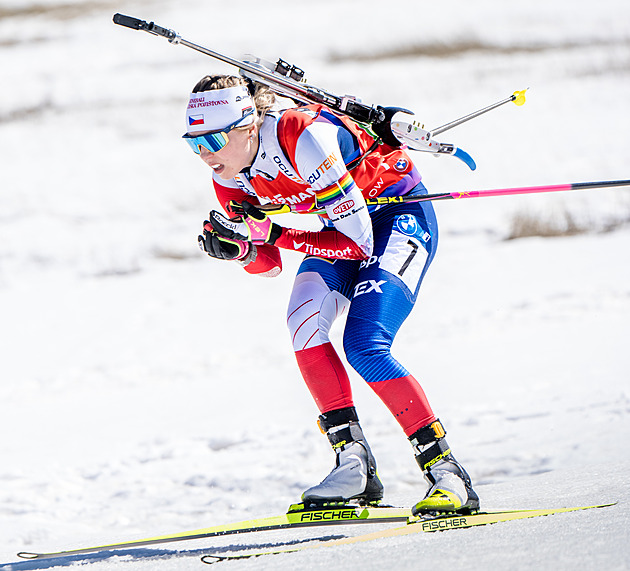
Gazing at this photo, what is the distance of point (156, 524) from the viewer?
4668 millimetres

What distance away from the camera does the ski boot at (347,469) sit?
349 cm

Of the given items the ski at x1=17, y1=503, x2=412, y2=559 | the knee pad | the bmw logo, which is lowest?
the ski at x1=17, y1=503, x2=412, y2=559

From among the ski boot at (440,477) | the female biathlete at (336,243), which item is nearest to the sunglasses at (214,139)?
the female biathlete at (336,243)

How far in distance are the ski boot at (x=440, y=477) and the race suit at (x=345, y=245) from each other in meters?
0.06

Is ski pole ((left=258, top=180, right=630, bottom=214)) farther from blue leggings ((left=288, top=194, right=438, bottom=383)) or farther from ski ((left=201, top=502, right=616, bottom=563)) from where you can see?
ski ((left=201, top=502, right=616, bottom=563))

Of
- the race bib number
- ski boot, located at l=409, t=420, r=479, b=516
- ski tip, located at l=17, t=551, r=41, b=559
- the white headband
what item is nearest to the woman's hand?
the white headband

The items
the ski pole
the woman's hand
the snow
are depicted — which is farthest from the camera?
the snow

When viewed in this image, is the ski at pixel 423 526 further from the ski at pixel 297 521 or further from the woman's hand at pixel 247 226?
the woman's hand at pixel 247 226

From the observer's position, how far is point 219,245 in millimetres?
3469

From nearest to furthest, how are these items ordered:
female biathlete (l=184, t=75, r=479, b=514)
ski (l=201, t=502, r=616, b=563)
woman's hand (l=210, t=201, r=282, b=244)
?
1. ski (l=201, t=502, r=616, b=563)
2. female biathlete (l=184, t=75, r=479, b=514)
3. woman's hand (l=210, t=201, r=282, b=244)

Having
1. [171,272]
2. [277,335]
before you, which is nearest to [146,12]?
[171,272]

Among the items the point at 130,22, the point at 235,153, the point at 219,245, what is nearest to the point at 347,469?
the point at 219,245

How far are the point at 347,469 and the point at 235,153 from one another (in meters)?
1.53

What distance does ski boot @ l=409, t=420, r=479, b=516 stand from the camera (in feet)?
10.3
